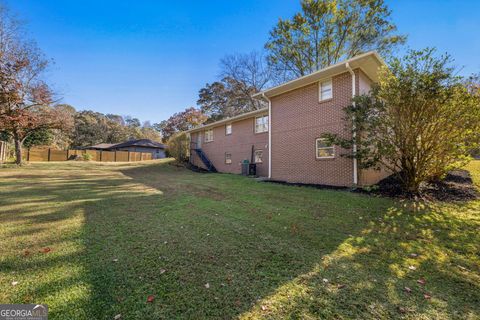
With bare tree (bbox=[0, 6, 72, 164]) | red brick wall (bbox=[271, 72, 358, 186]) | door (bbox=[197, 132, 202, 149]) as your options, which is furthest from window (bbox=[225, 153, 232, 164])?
bare tree (bbox=[0, 6, 72, 164])

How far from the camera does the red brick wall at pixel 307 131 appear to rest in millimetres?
8664

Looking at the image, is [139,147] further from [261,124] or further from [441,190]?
[441,190]

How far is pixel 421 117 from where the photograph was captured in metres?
5.89

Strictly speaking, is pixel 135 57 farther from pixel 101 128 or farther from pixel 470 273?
pixel 101 128

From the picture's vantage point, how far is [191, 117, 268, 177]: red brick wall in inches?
541

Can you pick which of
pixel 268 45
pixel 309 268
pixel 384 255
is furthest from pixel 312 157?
pixel 268 45

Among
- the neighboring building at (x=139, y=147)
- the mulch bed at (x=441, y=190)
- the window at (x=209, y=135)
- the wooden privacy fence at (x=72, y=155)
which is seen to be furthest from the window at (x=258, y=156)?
the neighboring building at (x=139, y=147)

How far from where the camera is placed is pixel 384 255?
10.6ft

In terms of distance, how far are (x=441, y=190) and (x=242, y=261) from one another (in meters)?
7.58

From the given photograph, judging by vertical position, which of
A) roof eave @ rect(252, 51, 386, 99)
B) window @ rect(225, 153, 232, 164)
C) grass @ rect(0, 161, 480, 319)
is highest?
roof eave @ rect(252, 51, 386, 99)

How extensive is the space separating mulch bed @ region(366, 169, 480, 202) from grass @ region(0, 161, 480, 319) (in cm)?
85

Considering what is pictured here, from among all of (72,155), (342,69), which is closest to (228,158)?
(342,69)

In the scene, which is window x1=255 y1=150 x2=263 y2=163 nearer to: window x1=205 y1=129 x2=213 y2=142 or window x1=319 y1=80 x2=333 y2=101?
window x1=319 y1=80 x2=333 y2=101

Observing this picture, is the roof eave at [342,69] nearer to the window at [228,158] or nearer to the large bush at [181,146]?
the window at [228,158]
